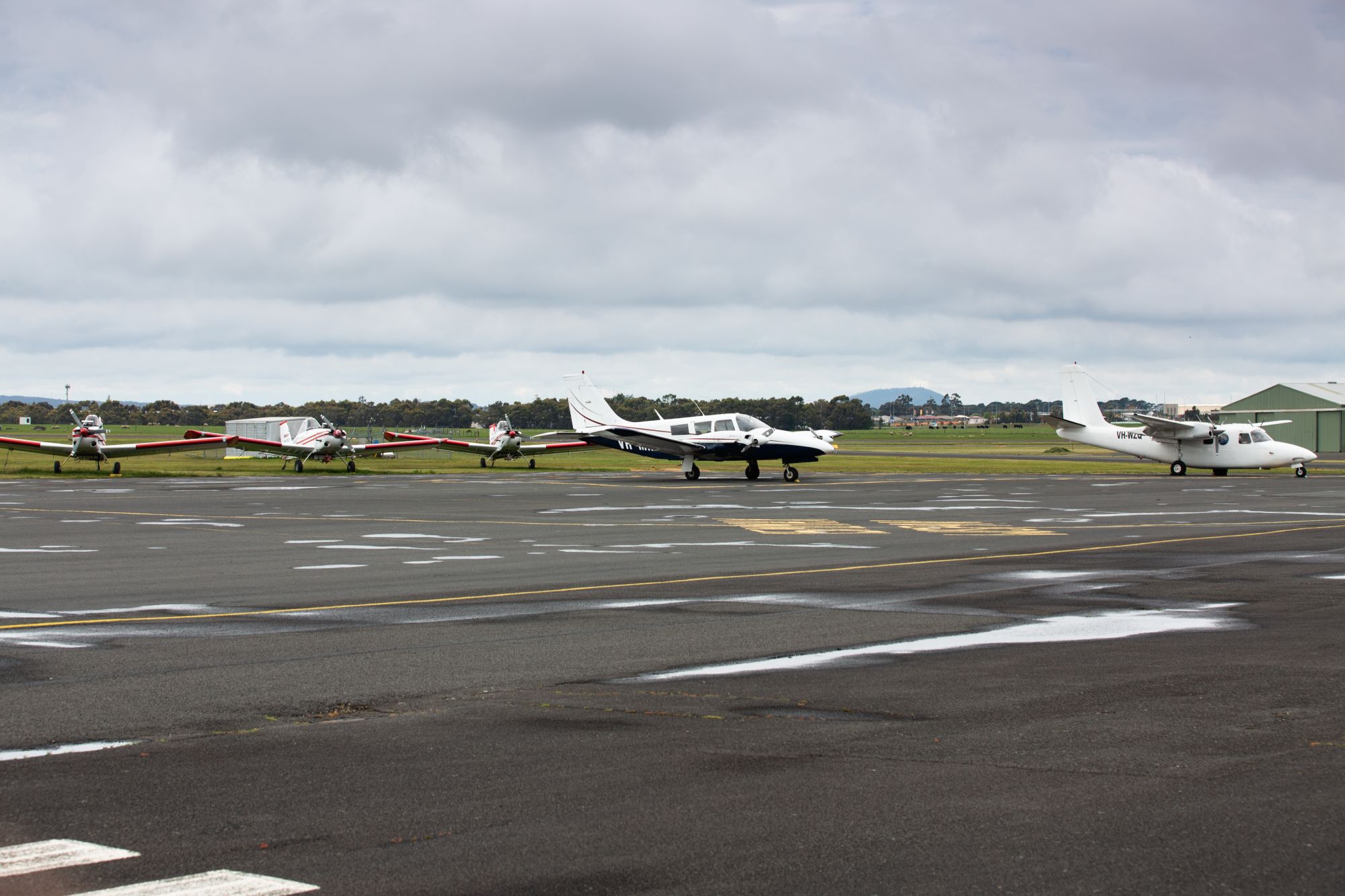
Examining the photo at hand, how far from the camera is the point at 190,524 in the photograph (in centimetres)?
2481

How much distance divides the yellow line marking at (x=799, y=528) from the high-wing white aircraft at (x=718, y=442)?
18.1 m

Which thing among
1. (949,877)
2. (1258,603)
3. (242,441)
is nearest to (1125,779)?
(949,877)

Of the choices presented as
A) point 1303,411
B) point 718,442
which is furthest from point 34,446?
point 1303,411

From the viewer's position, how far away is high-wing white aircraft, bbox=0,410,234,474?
175 feet

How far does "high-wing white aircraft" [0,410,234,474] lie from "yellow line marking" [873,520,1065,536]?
37353 millimetres

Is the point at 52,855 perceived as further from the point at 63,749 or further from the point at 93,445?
the point at 93,445

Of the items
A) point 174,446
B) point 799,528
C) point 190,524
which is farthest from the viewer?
point 174,446

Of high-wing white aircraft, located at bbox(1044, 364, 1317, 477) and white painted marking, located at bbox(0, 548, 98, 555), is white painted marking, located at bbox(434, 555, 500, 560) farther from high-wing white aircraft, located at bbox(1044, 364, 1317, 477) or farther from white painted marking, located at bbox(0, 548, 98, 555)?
high-wing white aircraft, located at bbox(1044, 364, 1317, 477)

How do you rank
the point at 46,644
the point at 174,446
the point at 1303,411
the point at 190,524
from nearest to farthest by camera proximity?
the point at 46,644 < the point at 190,524 < the point at 174,446 < the point at 1303,411

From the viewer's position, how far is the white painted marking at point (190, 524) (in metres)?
24.2

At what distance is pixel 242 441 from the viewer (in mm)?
57406

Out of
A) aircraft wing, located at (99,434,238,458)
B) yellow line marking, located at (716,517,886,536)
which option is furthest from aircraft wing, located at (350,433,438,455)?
yellow line marking, located at (716,517,886,536)

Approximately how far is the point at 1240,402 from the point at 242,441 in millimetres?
74592

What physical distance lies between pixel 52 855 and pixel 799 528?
1925 centimetres
